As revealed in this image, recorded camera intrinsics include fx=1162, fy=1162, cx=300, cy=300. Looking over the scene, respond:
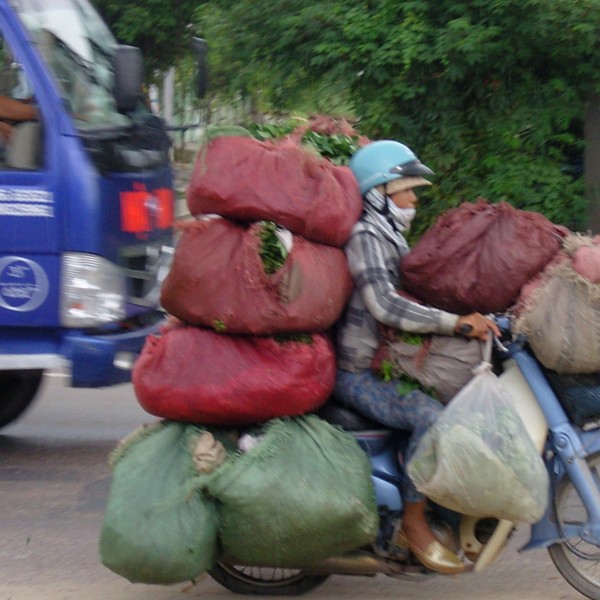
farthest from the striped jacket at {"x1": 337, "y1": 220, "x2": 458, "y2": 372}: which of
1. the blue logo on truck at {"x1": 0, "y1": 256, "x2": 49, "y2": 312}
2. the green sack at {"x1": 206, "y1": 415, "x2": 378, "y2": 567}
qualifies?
the blue logo on truck at {"x1": 0, "y1": 256, "x2": 49, "y2": 312}

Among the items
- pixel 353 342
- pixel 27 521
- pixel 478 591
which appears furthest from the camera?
pixel 27 521

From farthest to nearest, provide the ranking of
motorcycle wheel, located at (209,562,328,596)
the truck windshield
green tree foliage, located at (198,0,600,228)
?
green tree foliage, located at (198,0,600,228)
the truck windshield
motorcycle wheel, located at (209,562,328,596)

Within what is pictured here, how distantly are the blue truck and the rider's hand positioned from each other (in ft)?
8.23

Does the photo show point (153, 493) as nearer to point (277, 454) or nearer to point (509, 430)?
point (277, 454)

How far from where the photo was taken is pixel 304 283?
383 cm

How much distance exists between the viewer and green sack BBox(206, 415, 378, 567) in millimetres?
3713

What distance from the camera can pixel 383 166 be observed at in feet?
13.2

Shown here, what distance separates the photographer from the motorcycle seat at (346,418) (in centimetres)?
406

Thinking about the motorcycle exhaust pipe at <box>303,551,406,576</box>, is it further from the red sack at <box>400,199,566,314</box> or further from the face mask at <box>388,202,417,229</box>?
the face mask at <box>388,202,417,229</box>

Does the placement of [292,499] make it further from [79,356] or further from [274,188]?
[79,356]

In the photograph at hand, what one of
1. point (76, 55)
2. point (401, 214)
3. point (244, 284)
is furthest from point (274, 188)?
point (76, 55)

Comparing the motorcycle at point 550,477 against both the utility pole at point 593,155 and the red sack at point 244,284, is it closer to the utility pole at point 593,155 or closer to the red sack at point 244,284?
the red sack at point 244,284

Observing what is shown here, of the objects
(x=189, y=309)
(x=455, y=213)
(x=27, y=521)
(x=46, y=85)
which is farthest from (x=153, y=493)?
(x=46, y=85)

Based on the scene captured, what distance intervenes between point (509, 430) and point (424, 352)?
399 millimetres
